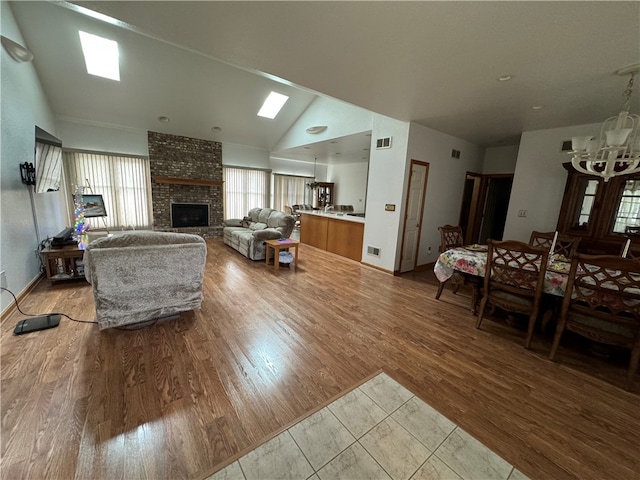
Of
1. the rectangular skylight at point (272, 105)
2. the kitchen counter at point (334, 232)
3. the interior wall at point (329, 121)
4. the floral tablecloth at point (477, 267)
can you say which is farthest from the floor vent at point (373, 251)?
the rectangular skylight at point (272, 105)

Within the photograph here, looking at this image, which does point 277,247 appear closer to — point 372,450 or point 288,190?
point 372,450

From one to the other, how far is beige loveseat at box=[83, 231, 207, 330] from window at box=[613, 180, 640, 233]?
5345 mm

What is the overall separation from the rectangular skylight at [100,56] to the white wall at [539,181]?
7335 mm

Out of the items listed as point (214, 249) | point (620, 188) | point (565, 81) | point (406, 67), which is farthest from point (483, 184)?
point (214, 249)

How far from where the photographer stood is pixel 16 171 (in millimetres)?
2902

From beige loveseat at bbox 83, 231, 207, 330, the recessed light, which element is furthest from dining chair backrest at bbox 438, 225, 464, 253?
the recessed light

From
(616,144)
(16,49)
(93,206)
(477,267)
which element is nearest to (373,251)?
(477,267)

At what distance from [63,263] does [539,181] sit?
7.64 meters

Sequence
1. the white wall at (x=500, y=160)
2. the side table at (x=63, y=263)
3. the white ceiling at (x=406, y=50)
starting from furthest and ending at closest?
the white wall at (x=500, y=160) < the side table at (x=63, y=263) < the white ceiling at (x=406, y=50)

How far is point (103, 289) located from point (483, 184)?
7.19 meters

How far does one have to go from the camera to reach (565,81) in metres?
2.50

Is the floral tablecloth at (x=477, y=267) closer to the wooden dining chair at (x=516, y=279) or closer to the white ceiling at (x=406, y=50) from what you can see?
the wooden dining chair at (x=516, y=279)

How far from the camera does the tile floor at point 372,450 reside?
130 cm

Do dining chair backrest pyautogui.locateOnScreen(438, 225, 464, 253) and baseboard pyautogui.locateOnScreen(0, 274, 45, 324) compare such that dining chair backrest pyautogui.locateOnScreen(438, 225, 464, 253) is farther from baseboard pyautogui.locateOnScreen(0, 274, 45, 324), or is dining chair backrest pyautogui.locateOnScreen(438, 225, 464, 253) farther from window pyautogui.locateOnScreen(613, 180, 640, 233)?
baseboard pyautogui.locateOnScreen(0, 274, 45, 324)
